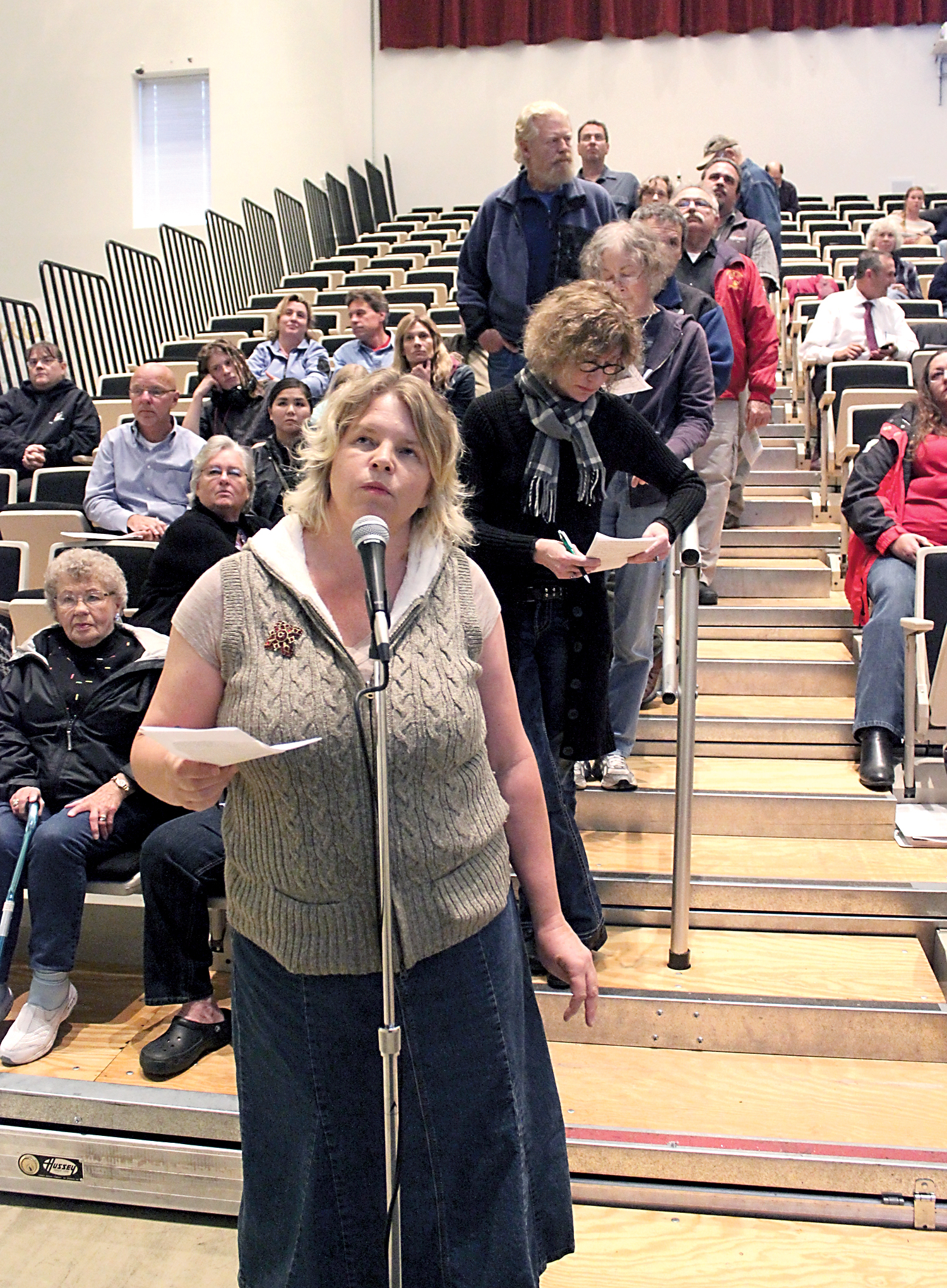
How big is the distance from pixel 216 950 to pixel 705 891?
102cm

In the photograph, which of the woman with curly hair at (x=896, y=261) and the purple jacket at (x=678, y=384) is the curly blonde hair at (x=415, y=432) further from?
the woman with curly hair at (x=896, y=261)

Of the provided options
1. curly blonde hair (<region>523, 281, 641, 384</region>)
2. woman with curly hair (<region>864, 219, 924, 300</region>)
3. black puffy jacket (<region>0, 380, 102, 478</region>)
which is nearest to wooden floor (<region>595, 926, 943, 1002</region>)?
curly blonde hair (<region>523, 281, 641, 384</region>)

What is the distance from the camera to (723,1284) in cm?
174

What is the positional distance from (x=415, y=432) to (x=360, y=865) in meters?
0.44

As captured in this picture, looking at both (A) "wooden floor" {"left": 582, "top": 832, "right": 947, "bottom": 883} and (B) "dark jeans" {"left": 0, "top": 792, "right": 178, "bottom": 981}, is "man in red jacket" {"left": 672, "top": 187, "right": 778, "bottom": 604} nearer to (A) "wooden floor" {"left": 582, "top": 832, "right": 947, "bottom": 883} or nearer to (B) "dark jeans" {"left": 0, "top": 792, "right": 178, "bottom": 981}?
(A) "wooden floor" {"left": 582, "top": 832, "right": 947, "bottom": 883}

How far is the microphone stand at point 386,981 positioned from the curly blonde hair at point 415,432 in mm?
205

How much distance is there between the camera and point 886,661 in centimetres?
295

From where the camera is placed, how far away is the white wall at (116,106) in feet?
29.2

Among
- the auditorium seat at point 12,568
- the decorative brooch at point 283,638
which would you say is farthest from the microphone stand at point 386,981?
the auditorium seat at point 12,568

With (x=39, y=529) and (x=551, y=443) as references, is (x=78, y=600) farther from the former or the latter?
(x=39, y=529)

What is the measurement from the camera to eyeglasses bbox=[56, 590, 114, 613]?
253cm

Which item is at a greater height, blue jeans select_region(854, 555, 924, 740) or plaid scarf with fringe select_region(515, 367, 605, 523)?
plaid scarf with fringe select_region(515, 367, 605, 523)

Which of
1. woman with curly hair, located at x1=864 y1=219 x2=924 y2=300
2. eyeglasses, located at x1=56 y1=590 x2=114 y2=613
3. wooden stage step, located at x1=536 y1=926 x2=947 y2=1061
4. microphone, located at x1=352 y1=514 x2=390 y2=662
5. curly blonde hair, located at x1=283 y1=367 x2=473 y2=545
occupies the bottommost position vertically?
wooden stage step, located at x1=536 y1=926 x2=947 y2=1061

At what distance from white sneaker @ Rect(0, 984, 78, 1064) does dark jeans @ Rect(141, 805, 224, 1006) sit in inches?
8.1
